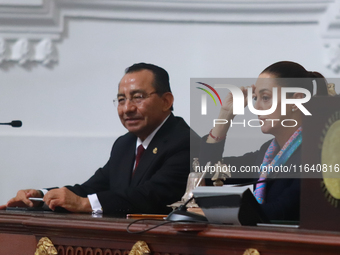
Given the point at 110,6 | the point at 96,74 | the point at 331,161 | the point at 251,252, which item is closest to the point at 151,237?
the point at 251,252

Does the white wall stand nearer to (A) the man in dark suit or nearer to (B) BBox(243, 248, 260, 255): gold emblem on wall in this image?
→ (A) the man in dark suit

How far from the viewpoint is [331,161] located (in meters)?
1.52

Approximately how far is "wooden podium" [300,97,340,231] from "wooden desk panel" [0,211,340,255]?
9 cm

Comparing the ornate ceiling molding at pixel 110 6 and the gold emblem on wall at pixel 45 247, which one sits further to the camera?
the ornate ceiling molding at pixel 110 6

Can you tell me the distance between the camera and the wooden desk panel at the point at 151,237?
4.68 feet

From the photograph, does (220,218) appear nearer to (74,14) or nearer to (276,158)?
(276,158)

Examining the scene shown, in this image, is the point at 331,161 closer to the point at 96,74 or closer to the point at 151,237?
the point at 151,237

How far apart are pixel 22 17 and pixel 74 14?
17.8 inches

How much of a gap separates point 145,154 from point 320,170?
1.75 m

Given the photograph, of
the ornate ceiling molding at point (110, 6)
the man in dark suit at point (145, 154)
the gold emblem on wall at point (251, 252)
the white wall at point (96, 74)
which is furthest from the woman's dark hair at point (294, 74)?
the ornate ceiling molding at point (110, 6)

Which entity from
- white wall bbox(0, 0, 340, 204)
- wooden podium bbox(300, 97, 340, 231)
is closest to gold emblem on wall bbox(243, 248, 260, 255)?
wooden podium bbox(300, 97, 340, 231)

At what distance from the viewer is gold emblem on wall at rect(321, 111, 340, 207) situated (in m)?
1.51

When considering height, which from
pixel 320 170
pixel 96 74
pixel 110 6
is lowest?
pixel 320 170

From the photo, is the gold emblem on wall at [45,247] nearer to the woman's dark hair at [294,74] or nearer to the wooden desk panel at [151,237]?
the wooden desk panel at [151,237]
